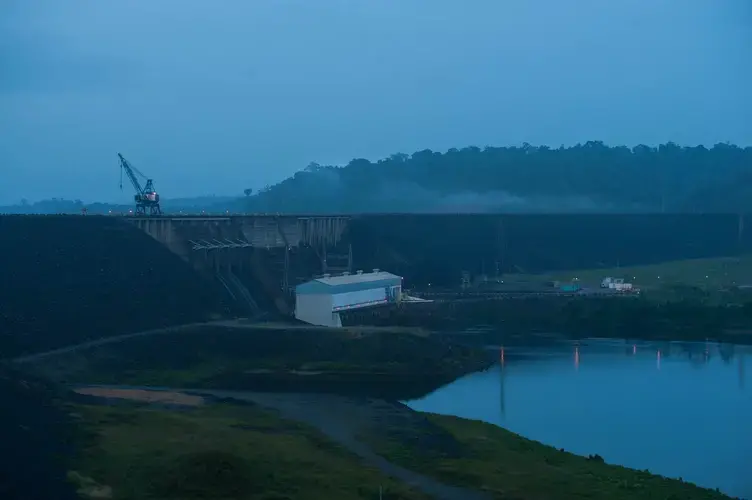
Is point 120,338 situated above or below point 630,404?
above

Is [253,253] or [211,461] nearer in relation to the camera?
[211,461]

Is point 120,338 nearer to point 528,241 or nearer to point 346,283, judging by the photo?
point 346,283

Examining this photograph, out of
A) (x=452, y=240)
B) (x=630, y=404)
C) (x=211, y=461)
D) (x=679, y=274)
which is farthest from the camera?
(x=452, y=240)

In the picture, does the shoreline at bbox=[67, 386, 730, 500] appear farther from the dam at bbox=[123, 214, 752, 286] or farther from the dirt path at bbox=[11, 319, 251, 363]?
the dam at bbox=[123, 214, 752, 286]

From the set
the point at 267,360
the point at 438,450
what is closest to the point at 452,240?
the point at 267,360

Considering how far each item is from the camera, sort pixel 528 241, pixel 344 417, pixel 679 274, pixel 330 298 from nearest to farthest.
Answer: pixel 344 417, pixel 330 298, pixel 679 274, pixel 528 241

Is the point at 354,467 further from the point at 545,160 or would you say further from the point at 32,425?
the point at 545,160

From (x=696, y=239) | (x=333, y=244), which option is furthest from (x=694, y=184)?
(x=333, y=244)
